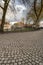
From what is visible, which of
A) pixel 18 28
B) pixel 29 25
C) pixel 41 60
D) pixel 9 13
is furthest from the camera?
pixel 29 25

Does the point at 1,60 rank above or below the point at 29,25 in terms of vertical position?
above

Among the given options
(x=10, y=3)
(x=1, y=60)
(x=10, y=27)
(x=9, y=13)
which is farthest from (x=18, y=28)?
(x=1, y=60)

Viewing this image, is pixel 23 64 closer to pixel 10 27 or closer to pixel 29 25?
pixel 10 27

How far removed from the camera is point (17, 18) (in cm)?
1703

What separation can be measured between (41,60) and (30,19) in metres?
16.8

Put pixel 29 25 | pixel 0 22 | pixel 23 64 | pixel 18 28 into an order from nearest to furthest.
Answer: pixel 23 64
pixel 0 22
pixel 18 28
pixel 29 25

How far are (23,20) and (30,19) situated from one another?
8.67ft

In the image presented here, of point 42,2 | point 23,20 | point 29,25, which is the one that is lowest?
point 29,25

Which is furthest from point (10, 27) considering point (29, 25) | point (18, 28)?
point (29, 25)

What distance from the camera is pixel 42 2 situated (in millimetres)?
17688

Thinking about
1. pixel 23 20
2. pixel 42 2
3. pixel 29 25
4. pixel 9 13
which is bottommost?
pixel 29 25

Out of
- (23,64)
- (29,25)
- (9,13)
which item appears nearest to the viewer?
(23,64)

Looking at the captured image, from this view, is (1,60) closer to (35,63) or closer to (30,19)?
(35,63)

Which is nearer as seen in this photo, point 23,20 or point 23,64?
point 23,64
